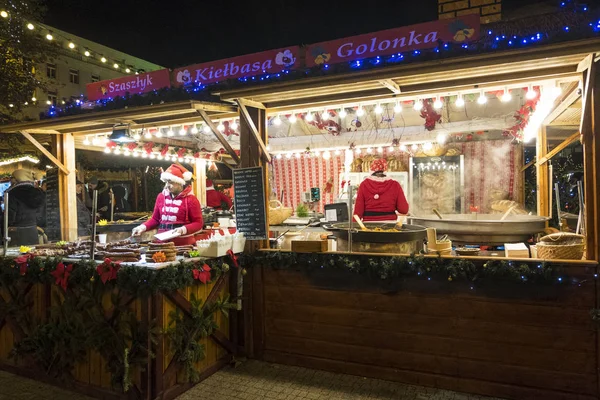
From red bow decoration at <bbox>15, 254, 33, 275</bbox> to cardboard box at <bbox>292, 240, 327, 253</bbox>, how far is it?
124 inches

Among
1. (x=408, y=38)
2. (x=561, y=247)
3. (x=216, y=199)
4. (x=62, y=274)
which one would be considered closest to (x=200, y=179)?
(x=216, y=199)

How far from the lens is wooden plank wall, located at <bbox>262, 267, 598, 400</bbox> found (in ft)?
12.4

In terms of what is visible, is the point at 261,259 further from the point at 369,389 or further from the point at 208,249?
the point at 369,389

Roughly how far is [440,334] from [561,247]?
143 centimetres

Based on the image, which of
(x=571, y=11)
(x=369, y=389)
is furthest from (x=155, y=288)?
(x=571, y=11)

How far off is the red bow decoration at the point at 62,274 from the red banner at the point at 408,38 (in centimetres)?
387

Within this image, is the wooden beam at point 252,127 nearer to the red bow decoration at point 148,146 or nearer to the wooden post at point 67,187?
the wooden post at point 67,187

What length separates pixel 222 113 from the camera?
5.30 m

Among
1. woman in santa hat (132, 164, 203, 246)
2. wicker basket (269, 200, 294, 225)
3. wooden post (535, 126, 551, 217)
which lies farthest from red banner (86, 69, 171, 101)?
wooden post (535, 126, 551, 217)

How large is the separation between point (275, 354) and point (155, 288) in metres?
1.81

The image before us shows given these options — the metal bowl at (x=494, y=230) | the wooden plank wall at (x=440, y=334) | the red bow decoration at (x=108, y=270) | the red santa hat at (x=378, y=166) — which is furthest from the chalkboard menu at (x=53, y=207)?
the metal bowl at (x=494, y=230)

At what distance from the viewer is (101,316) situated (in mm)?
4203

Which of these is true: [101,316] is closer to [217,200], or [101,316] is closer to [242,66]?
[242,66]

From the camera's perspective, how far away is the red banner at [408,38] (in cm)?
455
